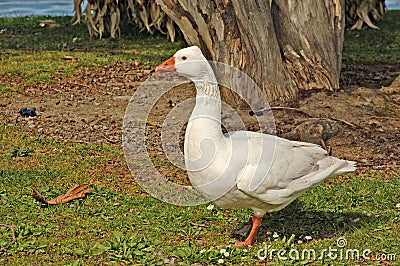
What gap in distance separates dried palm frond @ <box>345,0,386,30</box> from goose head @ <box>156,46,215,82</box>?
8.41 metres

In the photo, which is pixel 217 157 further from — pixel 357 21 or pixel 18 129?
pixel 357 21

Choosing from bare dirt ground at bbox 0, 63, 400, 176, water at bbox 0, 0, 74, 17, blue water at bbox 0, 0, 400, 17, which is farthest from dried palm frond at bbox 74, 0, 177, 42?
blue water at bbox 0, 0, 400, 17

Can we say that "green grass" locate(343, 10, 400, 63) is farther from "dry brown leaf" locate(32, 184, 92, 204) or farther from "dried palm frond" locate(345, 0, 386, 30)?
"dry brown leaf" locate(32, 184, 92, 204)

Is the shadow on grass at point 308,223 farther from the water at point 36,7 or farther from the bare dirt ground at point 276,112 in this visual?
the water at point 36,7

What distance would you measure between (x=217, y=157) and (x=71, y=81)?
4933 mm

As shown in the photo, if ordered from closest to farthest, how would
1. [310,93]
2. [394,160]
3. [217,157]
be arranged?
[217,157] < [394,160] < [310,93]

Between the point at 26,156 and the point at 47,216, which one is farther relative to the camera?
the point at 26,156

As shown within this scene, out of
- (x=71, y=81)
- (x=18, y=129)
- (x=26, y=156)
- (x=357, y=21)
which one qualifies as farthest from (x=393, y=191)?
(x=357, y=21)

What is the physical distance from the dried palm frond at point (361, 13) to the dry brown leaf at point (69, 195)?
8.10 metres

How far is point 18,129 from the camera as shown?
718 cm

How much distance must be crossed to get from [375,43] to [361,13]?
1.32 metres

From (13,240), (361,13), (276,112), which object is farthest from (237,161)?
(361,13)

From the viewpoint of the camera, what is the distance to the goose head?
4516mm

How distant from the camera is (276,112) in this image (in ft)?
24.0
